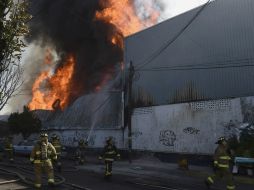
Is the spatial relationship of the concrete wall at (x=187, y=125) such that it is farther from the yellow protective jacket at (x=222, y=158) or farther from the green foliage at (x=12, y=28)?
the green foliage at (x=12, y=28)

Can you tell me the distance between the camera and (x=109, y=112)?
3142 centimetres

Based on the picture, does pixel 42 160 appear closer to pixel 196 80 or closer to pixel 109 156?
pixel 109 156

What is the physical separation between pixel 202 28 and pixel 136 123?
842 centimetres

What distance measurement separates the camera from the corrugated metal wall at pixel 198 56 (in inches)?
841

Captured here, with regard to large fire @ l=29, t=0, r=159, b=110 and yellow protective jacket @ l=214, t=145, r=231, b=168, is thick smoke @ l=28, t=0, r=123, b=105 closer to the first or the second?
large fire @ l=29, t=0, r=159, b=110

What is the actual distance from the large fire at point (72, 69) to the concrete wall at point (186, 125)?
434 inches

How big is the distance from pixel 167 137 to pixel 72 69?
21703 mm

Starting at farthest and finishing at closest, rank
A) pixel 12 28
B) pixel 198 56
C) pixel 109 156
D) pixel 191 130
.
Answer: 1. pixel 198 56
2. pixel 191 130
3. pixel 109 156
4. pixel 12 28

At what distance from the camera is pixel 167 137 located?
24484 millimetres

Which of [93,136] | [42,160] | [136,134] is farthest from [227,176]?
[93,136]

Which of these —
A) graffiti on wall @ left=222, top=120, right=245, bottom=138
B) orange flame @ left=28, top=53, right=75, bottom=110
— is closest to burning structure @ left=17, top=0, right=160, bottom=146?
orange flame @ left=28, top=53, right=75, bottom=110

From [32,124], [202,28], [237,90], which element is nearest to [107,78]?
[32,124]

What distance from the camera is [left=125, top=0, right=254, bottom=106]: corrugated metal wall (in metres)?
21.4

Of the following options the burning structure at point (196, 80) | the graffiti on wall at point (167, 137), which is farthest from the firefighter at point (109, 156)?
the graffiti on wall at point (167, 137)
